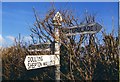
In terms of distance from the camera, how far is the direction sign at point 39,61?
3887 mm

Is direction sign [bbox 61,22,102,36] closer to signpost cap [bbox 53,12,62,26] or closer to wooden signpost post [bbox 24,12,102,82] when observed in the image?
wooden signpost post [bbox 24,12,102,82]

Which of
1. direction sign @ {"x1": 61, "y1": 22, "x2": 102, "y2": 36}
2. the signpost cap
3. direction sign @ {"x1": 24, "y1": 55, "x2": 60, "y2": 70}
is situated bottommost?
direction sign @ {"x1": 24, "y1": 55, "x2": 60, "y2": 70}

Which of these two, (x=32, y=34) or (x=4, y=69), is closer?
(x=32, y=34)

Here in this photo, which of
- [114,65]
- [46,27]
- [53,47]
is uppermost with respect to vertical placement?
[46,27]

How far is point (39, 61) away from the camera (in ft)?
13.0

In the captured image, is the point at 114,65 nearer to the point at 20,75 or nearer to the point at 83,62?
the point at 83,62

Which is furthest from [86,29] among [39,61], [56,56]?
[39,61]

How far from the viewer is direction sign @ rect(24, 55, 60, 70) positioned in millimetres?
3887

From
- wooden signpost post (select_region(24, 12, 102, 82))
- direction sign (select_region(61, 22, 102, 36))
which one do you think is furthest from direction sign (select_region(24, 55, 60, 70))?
direction sign (select_region(61, 22, 102, 36))

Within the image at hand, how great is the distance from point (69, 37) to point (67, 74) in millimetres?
577

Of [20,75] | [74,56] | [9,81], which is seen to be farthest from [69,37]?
[9,81]

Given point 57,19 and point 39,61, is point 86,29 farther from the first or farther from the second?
point 39,61

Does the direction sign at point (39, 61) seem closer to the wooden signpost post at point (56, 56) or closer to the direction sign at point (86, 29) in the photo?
the wooden signpost post at point (56, 56)

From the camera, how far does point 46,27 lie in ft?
15.3
